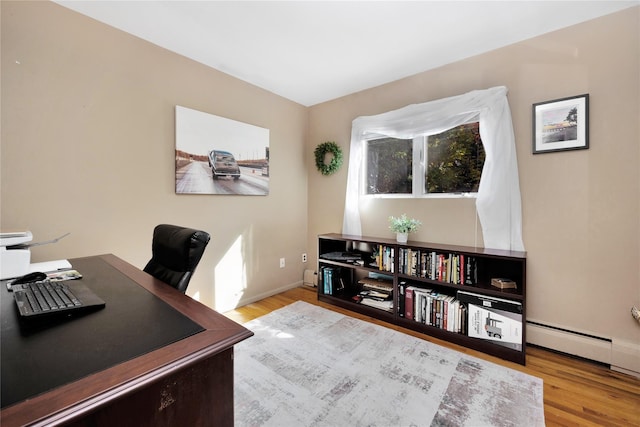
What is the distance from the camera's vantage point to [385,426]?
1342mm

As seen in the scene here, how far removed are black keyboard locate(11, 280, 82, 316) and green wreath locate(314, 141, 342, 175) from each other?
255 centimetres

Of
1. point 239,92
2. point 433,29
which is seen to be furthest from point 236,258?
point 433,29

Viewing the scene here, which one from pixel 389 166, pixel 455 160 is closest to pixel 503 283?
pixel 455 160

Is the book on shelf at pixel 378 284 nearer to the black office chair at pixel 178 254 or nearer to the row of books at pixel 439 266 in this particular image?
the row of books at pixel 439 266

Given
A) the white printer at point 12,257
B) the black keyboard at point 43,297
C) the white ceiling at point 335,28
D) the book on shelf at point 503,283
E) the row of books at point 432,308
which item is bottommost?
the row of books at point 432,308

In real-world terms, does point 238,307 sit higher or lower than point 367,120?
lower

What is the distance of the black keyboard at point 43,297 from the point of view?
844 millimetres

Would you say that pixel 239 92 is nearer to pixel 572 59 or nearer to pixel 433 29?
pixel 433 29

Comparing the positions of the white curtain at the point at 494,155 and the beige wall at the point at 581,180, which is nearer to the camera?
the beige wall at the point at 581,180

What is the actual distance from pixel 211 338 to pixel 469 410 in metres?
1.48

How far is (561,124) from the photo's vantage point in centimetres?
199

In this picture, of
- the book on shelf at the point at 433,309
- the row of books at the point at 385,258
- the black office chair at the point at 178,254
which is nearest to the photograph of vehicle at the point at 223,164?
the black office chair at the point at 178,254

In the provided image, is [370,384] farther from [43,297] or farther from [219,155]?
[219,155]

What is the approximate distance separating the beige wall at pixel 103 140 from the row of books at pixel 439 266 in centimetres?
165
